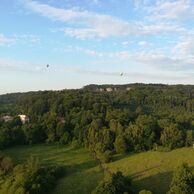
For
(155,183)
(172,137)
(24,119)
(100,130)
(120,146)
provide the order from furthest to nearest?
(24,119)
(100,130)
(172,137)
(120,146)
(155,183)

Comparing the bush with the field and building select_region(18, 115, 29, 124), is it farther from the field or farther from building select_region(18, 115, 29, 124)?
building select_region(18, 115, 29, 124)

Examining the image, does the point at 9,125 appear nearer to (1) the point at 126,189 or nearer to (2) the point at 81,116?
(2) the point at 81,116

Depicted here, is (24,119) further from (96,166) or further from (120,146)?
(96,166)

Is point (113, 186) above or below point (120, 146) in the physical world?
above

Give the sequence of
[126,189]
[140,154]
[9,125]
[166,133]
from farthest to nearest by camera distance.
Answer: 1. [9,125]
2. [166,133]
3. [140,154]
4. [126,189]

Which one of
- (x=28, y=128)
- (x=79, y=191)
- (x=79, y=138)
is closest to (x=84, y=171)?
(x=79, y=191)

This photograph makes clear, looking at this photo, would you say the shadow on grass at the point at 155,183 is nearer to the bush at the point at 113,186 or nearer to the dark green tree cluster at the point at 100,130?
the bush at the point at 113,186

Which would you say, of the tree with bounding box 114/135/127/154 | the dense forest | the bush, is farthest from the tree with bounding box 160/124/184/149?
the bush

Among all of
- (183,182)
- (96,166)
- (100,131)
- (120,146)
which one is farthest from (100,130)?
(183,182)
